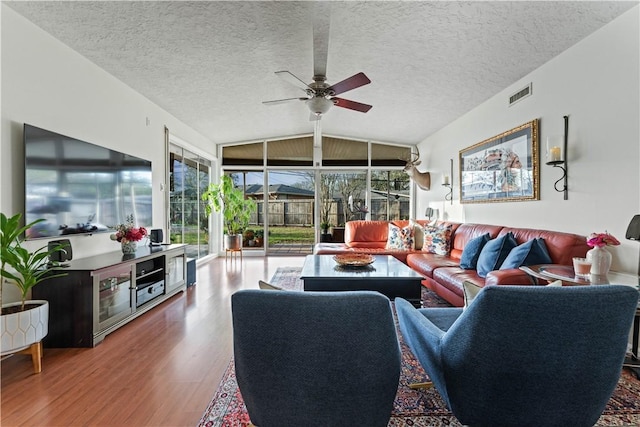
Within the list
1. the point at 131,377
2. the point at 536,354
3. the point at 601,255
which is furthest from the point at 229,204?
the point at 536,354

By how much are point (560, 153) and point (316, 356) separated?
3113 millimetres

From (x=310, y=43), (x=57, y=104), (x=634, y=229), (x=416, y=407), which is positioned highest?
(x=310, y=43)

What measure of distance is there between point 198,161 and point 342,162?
3169mm

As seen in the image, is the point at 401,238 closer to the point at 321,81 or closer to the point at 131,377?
the point at 321,81

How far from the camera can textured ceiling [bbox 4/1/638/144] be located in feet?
8.50

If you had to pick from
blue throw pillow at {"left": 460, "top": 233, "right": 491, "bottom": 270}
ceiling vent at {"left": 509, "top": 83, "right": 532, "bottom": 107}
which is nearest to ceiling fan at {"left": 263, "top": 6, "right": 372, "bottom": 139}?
ceiling vent at {"left": 509, "top": 83, "right": 532, "bottom": 107}

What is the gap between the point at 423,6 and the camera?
2.64m

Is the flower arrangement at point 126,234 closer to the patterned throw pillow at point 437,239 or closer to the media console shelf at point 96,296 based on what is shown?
the media console shelf at point 96,296

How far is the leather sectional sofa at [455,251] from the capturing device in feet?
9.00

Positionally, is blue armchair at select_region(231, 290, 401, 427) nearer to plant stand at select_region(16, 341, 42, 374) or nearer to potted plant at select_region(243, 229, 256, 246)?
plant stand at select_region(16, 341, 42, 374)

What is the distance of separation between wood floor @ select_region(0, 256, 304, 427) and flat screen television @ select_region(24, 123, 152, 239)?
1043mm

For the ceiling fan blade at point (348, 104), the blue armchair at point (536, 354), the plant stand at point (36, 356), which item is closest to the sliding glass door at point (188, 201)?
the plant stand at point (36, 356)

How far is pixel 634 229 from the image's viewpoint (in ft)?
7.32

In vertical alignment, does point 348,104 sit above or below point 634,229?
above
